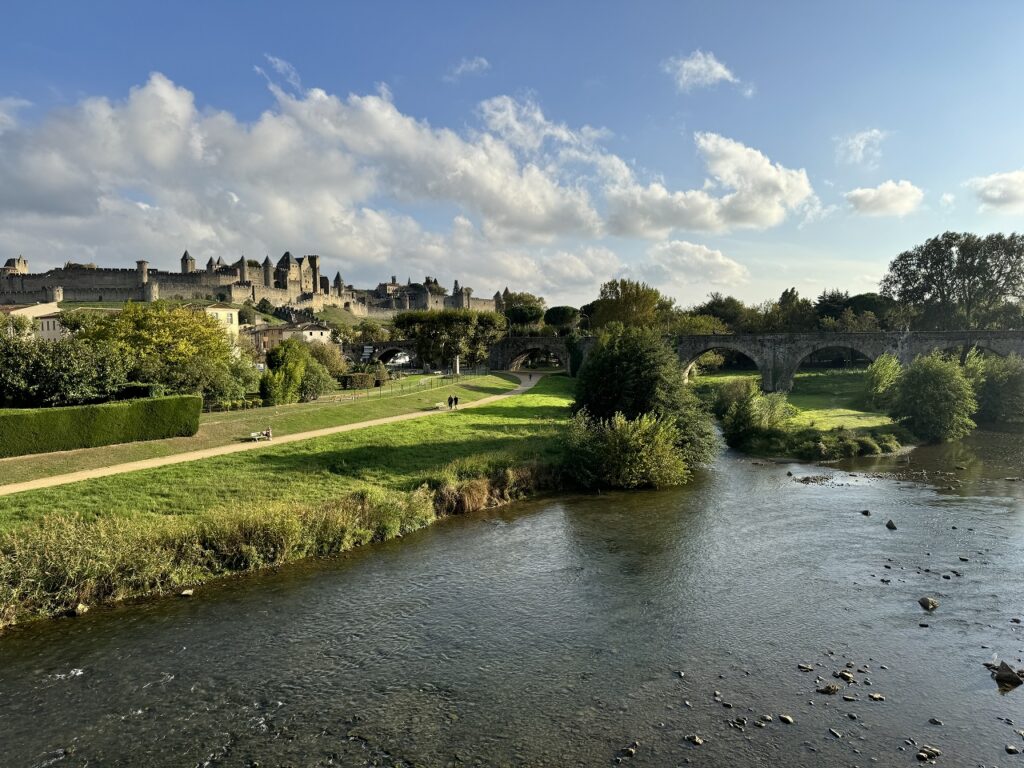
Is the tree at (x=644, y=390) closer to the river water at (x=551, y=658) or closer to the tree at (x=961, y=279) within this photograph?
the river water at (x=551, y=658)

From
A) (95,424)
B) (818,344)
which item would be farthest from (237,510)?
(818,344)

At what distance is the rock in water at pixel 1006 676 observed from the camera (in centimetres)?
1216

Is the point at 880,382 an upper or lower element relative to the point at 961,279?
lower

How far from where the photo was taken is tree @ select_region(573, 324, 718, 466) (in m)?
30.8

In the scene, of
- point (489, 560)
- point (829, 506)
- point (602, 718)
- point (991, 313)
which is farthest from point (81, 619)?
point (991, 313)

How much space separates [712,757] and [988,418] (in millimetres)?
47699

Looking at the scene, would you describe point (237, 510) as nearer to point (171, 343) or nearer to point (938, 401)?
point (171, 343)

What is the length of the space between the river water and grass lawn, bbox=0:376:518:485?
9715mm

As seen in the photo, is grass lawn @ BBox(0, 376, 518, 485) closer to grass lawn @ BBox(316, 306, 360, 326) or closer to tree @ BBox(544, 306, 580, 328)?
tree @ BBox(544, 306, 580, 328)

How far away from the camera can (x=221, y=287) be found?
12300 centimetres

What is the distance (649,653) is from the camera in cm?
1341

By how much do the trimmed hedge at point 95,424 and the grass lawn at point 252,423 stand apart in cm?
44

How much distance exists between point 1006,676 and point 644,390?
65.8 feet

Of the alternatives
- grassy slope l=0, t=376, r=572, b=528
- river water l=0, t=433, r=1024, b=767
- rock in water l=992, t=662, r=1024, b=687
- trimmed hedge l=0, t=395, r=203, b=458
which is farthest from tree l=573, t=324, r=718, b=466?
trimmed hedge l=0, t=395, r=203, b=458
